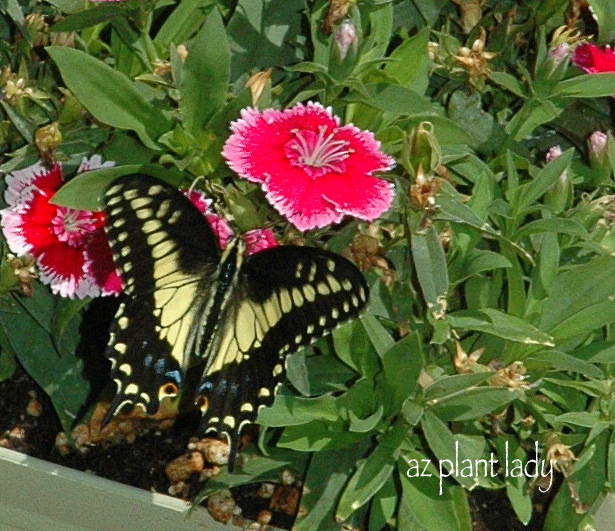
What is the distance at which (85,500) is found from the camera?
51.5 inches

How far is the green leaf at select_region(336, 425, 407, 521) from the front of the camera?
117 cm

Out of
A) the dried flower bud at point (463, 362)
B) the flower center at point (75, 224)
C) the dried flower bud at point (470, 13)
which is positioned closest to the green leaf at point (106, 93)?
the flower center at point (75, 224)

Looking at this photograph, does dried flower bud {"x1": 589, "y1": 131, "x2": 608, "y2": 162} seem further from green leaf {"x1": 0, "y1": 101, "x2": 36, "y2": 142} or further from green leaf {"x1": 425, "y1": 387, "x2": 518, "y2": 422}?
green leaf {"x1": 0, "y1": 101, "x2": 36, "y2": 142}

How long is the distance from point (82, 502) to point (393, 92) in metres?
0.63

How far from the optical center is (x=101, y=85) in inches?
46.9

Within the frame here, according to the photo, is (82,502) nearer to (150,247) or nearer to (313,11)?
(150,247)

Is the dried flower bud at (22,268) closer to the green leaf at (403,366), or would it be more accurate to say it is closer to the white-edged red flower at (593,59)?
the green leaf at (403,366)

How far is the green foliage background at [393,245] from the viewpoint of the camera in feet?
3.79

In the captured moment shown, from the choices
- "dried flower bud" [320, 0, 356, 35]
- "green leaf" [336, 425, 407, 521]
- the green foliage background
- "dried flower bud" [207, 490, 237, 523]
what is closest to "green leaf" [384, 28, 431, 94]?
the green foliage background

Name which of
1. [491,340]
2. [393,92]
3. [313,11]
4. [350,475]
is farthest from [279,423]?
[313,11]

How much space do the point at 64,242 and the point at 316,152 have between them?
0.32 metres

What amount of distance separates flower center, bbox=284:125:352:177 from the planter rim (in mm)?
467

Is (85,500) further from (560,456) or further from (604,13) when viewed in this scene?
(604,13)

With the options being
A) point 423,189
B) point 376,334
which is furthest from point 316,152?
point 376,334
